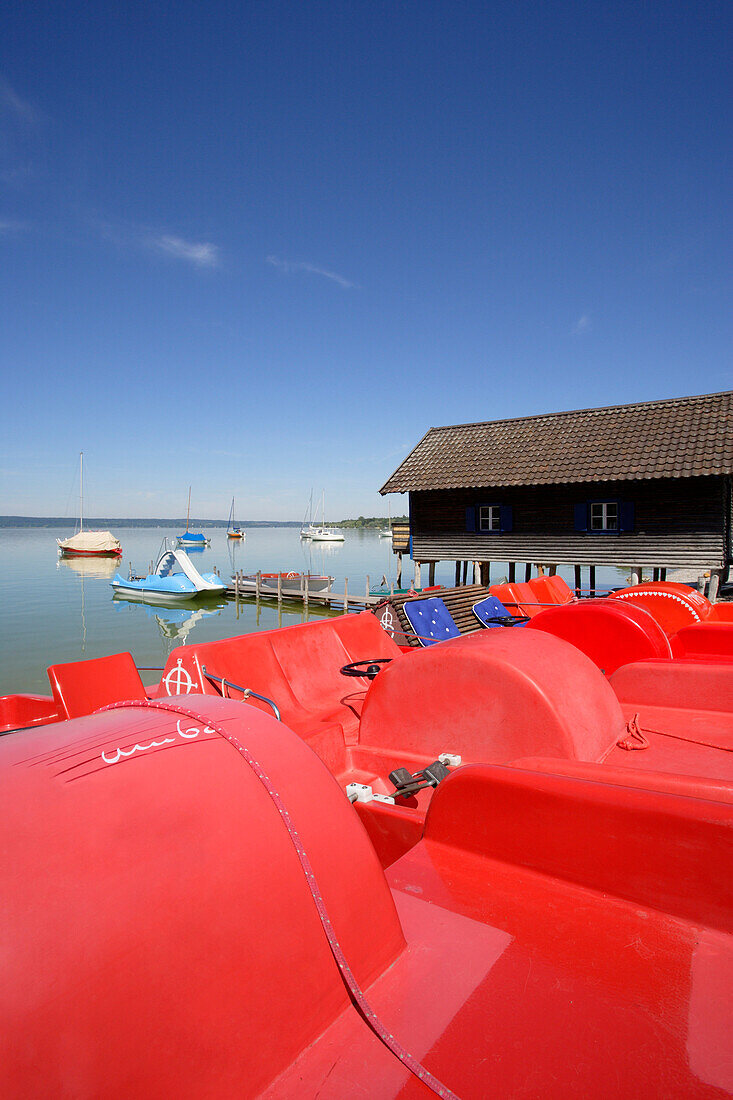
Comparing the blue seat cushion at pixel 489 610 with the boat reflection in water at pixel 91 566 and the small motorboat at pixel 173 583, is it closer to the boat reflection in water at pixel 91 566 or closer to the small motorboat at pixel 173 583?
the small motorboat at pixel 173 583

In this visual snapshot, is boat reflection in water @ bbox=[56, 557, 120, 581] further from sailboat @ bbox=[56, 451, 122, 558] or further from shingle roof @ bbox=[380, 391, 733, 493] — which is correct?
shingle roof @ bbox=[380, 391, 733, 493]

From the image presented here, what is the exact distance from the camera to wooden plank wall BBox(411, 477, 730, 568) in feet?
65.1

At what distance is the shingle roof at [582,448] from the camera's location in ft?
64.0

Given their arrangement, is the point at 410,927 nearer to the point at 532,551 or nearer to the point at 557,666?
the point at 557,666

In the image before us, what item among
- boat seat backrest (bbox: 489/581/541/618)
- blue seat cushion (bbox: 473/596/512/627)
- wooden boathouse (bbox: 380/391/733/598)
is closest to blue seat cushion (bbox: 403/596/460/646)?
blue seat cushion (bbox: 473/596/512/627)

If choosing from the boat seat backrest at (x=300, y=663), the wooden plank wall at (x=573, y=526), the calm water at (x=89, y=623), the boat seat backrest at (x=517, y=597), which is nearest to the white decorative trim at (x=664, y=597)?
the boat seat backrest at (x=517, y=597)

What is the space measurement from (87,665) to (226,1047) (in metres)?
5.16

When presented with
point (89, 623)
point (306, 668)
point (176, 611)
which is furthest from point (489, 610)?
point (176, 611)

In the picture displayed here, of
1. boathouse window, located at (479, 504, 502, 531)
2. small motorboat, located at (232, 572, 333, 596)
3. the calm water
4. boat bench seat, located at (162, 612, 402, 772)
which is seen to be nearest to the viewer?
boat bench seat, located at (162, 612, 402, 772)

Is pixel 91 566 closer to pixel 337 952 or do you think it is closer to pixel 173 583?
pixel 173 583

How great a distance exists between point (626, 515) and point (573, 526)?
1.91m

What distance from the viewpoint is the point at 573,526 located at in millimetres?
22188

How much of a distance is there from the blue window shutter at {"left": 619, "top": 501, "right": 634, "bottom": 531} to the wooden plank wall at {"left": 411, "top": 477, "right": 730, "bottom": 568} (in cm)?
16

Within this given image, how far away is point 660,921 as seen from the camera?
2.17m
